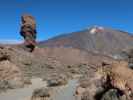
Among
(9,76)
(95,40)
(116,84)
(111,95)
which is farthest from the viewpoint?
(95,40)

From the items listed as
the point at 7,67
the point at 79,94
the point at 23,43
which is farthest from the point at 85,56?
the point at 79,94

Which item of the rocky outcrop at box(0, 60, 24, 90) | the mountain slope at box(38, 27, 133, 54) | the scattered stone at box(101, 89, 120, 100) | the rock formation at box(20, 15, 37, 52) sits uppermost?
the mountain slope at box(38, 27, 133, 54)

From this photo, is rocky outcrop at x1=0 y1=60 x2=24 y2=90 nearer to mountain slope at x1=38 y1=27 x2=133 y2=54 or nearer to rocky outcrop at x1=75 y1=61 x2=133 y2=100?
rocky outcrop at x1=75 y1=61 x2=133 y2=100

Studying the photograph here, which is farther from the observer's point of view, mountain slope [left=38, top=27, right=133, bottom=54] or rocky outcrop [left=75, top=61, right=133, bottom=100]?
mountain slope [left=38, top=27, right=133, bottom=54]

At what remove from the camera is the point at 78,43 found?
597ft

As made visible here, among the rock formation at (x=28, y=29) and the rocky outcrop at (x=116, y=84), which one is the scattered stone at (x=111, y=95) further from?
the rock formation at (x=28, y=29)

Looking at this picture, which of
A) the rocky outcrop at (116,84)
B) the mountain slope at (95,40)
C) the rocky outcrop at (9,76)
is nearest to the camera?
the rocky outcrop at (116,84)

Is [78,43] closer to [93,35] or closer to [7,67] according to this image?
[93,35]

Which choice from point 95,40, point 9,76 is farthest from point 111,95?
point 95,40

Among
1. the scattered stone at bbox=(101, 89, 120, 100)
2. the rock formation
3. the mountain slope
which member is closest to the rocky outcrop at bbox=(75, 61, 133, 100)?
the scattered stone at bbox=(101, 89, 120, 100)

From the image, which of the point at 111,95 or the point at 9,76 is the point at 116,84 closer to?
the point at 111,95

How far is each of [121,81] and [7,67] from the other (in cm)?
1506

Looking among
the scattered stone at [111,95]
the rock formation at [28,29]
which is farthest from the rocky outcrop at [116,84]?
the rock formation at [28,29]

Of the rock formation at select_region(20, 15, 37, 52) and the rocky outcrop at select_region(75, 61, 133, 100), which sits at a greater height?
the rock formation at select_region(20, 15, 37, 52)
